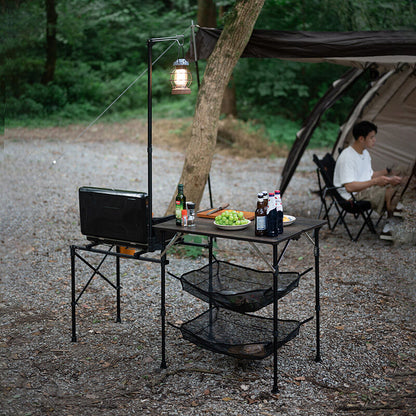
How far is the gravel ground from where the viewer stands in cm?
313

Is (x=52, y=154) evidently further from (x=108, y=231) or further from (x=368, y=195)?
(x=108, y=231)

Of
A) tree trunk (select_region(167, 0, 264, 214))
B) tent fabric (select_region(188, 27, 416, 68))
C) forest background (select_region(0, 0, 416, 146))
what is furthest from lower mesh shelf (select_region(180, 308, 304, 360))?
forest background (select_region(0, 0, 416, 146))

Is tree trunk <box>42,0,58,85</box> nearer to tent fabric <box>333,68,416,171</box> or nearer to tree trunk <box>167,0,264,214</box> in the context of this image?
tent fabric <box>333,68,416,171</box>

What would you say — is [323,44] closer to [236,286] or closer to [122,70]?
[236,286]

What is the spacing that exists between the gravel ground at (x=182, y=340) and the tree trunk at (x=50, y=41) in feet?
34.6

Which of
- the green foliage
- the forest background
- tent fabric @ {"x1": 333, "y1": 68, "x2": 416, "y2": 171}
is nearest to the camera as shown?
the green foliage

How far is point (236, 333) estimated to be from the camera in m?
3.71

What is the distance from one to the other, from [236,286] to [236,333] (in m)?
0.30

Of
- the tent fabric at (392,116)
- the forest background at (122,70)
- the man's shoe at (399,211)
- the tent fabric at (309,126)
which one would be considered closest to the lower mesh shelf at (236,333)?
the man's shoe at (399,211)

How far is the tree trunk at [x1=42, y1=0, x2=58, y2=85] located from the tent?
10908 millimetres

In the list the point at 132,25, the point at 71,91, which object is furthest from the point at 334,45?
Answer: the point at 132,25

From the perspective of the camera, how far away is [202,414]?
2982 mm

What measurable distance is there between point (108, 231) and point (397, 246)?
356cm

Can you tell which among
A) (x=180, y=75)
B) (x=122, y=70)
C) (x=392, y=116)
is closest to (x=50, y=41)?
(x=122, y=70)
